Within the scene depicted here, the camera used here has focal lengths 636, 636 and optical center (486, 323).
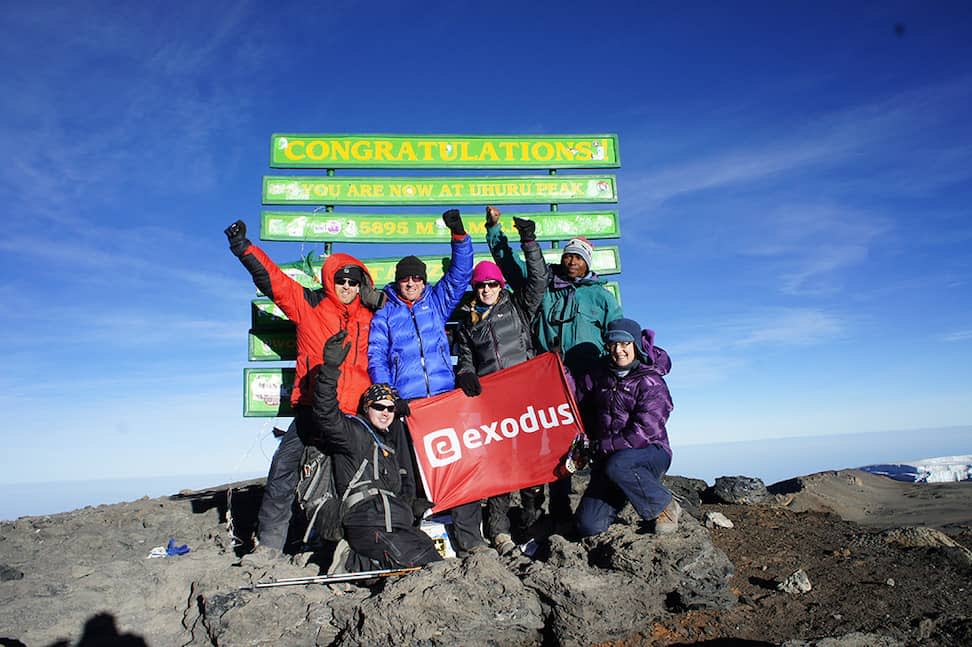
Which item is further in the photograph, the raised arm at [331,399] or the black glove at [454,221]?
the black glove at [454,221]

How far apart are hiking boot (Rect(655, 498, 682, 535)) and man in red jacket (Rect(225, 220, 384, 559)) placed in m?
3.18

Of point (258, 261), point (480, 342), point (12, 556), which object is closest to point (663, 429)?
point (480, 342)

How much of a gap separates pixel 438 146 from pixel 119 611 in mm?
7325

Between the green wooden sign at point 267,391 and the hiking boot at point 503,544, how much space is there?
4.02m

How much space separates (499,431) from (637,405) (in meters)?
1.62

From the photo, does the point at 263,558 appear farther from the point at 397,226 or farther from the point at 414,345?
the point at 397,226

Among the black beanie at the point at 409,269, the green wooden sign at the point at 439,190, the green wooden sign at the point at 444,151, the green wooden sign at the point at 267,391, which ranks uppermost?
the green wooden sign at the point at 444,151

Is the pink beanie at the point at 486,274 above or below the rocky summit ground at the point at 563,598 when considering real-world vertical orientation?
above

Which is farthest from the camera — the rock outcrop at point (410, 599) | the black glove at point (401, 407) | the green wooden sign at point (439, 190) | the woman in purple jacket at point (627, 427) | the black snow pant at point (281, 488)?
the green wooden sign at point (439, 190)

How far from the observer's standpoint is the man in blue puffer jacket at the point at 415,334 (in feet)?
22.4

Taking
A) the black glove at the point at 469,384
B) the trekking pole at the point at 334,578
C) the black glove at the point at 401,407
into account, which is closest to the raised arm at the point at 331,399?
the black glove at the point at 401,407

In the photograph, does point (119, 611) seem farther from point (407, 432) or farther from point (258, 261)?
point (258, 261)

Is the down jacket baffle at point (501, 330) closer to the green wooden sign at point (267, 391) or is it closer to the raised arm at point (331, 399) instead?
the raised arm at point (331, 399)

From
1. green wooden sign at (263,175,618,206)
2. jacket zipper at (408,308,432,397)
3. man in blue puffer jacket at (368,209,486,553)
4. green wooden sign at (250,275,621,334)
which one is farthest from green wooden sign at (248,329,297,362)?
jacket zipper at (408,308,432,397)
